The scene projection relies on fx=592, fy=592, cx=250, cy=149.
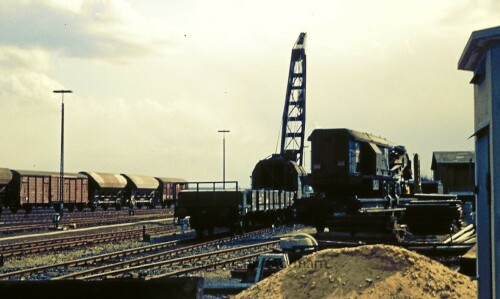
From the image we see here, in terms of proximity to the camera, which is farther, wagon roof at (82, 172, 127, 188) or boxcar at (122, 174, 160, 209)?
boxcar at (122, 174, 160, 209)

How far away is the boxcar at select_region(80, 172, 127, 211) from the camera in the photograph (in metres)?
57.8

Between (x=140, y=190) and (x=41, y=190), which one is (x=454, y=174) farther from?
(x=41, y=190)

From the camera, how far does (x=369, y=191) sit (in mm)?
26094

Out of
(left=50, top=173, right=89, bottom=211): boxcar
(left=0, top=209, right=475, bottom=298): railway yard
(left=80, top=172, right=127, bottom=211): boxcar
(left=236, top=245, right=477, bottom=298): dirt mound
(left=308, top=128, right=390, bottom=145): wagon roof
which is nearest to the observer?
(left=236, top=245, right=477, bottom=298): dirt mound

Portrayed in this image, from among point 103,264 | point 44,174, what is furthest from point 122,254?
point 44,174

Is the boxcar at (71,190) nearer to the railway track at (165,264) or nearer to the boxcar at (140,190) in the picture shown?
the boxcar at (140,190)

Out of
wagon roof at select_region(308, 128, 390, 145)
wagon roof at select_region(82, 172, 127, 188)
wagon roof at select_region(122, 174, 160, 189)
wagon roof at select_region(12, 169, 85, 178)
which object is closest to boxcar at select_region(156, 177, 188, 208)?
wagon roof at select_region(122, 174, 160, 189)

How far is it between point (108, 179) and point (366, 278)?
51286 mm

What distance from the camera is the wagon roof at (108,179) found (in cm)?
5794

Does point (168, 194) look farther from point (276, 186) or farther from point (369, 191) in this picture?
point (369, 191)

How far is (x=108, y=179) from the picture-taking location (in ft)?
195

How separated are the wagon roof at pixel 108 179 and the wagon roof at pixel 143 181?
172 centimetres

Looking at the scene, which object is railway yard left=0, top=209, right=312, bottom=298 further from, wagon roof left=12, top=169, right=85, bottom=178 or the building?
the building

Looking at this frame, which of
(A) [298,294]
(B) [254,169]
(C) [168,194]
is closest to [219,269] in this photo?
(A) [298,294]
